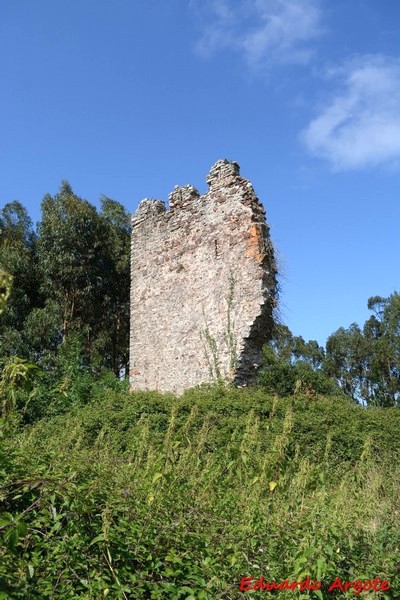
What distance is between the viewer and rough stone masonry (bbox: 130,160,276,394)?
38.8ft

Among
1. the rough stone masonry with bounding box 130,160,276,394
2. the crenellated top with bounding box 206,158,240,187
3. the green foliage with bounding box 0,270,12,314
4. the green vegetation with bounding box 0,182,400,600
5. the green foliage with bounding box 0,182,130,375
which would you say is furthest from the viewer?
the green foliage with bounding box 0,182,130,375

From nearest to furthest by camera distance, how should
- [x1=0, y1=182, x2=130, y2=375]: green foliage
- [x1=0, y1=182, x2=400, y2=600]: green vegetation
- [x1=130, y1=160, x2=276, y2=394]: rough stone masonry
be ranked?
[x1=0, y1=182, x2=400, y2=600]: green vegetation
[x1=130, y1=160, x2=276, y2=394]: rough stone masonry
[x1=0, y1=182, x2=130, y2=375]: green foliage

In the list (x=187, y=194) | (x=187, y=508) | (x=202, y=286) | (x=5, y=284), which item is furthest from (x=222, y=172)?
(x=5, y=284)

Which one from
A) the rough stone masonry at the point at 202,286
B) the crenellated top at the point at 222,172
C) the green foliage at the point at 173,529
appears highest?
the crenellated top at the point at 222,172

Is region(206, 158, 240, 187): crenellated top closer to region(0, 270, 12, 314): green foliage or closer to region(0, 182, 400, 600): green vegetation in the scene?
region(0, 182, 400, 600): green vegetation

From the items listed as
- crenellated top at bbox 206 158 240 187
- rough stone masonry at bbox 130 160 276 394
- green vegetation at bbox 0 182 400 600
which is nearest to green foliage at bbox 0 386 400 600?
green vegetation at bbox 0 182 400 600

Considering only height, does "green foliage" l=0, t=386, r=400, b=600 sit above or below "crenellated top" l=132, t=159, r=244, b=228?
below

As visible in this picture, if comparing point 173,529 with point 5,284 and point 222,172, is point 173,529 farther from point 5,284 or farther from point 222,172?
point 222,172

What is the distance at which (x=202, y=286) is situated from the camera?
12.9m

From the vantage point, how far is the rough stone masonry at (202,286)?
466 inches

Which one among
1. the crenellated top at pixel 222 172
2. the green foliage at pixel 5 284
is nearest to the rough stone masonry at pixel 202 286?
the crenellated top at pixel 222 172

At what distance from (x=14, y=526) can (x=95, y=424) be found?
713cm

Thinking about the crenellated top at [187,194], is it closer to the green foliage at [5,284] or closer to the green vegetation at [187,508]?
the green vegetation at [187,508]

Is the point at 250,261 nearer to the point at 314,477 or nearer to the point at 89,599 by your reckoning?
the point at 314,477
